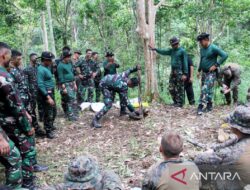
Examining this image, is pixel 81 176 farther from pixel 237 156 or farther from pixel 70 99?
pixel 70 99

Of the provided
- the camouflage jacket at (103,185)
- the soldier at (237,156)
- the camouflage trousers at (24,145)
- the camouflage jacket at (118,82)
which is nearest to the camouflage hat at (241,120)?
the soldier at (237,156)

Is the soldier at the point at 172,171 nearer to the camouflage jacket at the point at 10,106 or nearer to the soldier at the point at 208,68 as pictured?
the camouflage jacket at the point at 10,106

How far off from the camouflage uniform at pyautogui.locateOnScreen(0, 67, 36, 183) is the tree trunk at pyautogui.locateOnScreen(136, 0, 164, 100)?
5227mm

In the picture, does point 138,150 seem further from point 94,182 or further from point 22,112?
point 94,182

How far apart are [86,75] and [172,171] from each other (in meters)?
7.51

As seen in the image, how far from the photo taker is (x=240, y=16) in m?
12.2

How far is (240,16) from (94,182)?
11.7 metres

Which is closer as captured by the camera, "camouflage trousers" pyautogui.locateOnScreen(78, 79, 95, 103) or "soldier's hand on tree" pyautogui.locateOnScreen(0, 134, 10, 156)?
"soldier's hand on tree" pyautogui.locateOnScreen(0, 134, 10, 156)

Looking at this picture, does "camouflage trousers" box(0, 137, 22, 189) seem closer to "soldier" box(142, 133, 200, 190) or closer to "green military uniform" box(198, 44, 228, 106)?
"soldier" box(142, 133, 200, 190)

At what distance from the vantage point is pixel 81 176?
7.29 feet

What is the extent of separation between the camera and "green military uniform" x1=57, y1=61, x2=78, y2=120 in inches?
302

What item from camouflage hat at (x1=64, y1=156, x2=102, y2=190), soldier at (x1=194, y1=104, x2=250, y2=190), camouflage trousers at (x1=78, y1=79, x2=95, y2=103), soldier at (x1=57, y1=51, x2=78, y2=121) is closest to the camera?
camouflage hat at (x1=64, y1=156, x2=102, y2=190)

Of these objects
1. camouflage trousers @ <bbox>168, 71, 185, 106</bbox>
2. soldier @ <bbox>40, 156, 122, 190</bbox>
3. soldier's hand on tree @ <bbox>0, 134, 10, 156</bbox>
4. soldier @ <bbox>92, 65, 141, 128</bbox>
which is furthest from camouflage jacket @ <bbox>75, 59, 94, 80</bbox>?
soldier @ <bbox>40, 156, 122, 190</bbox>

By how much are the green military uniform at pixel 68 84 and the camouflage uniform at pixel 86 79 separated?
193cm
